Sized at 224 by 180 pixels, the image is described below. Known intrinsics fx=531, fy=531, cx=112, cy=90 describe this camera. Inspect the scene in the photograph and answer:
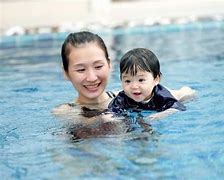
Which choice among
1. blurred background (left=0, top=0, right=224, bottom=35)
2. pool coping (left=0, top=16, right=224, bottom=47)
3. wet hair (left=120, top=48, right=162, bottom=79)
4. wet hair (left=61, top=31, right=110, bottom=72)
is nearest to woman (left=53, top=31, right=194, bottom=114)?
wet hair (left=61, top=31, right=110, bottom=72)

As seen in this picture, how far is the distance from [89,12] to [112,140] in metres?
10.5

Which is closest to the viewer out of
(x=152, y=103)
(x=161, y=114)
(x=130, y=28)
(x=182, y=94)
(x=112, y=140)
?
(x=112, y=140)

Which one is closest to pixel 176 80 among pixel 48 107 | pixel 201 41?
pixel 48 107

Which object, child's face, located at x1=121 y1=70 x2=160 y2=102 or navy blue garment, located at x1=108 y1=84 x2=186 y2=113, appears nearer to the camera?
child's face, located at x1=121 y1=70 x2=160 y2=102

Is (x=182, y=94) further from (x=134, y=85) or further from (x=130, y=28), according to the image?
(x=130, y=28)

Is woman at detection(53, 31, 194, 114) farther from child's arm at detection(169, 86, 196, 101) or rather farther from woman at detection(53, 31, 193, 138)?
child's arm at detection(169, 86, 196, 101)

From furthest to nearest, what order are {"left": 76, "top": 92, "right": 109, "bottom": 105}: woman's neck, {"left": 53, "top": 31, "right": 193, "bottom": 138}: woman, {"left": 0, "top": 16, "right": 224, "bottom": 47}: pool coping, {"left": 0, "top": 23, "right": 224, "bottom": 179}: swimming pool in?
{"left": 0, "top": 16, "right": 224, "bottom": 47}: pool coping, {"left": 76, "top": 92, "right": 109, "bottom": 105}: woman's neck, {"left": 53, "top": 31, "right": 193, "bottom": 138}: woman, {"left": 0, "top": 23, "right": 224, "bottom": 179}: swimming pool

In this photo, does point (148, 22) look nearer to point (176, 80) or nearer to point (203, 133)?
point (176, 80)

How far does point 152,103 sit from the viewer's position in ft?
12.1

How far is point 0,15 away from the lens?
12945 millimetres

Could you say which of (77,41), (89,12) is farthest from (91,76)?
(89,12)

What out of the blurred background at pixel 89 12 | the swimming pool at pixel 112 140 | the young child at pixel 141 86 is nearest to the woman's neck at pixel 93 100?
the young child at pixel 141 86

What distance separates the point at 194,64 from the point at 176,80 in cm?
114

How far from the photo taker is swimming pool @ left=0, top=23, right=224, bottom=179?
261 centimetres
